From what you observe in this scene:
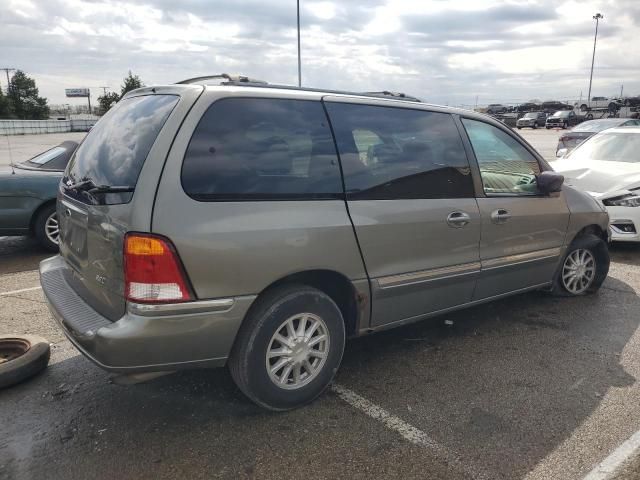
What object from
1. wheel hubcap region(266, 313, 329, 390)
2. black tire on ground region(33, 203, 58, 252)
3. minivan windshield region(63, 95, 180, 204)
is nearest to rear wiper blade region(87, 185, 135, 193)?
minivan windshield region(63, 95, 180, 204)

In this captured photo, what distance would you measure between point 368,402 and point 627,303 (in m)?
3.17

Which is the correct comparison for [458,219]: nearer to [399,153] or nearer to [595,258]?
[399,153]

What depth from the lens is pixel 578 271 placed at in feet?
16.5

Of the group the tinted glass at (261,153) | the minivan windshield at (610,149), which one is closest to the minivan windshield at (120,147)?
the tinted glass at (261,153)

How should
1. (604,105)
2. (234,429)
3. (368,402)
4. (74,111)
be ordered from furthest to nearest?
1. (74,111)
2. (604,105)
3. (368,402)
4. (234,429)

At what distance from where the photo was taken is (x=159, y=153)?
8.71ft

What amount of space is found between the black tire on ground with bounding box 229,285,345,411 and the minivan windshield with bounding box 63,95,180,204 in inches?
35.8

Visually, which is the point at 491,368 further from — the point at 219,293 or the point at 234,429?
the point at 219,293

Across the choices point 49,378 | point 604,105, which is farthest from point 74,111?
point 49,378

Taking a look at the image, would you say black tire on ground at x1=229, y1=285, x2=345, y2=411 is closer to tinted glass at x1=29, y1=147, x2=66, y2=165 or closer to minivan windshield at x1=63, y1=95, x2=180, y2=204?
minivan windshield at x1=63, y1=95, x2=180, y2=204

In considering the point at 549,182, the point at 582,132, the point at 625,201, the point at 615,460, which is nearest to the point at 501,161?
the point at 549,182

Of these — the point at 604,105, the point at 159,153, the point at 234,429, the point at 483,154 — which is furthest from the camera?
the point at 604,105

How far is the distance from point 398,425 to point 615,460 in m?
1.09

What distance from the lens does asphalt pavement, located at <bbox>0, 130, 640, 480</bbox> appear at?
2.64 meters
